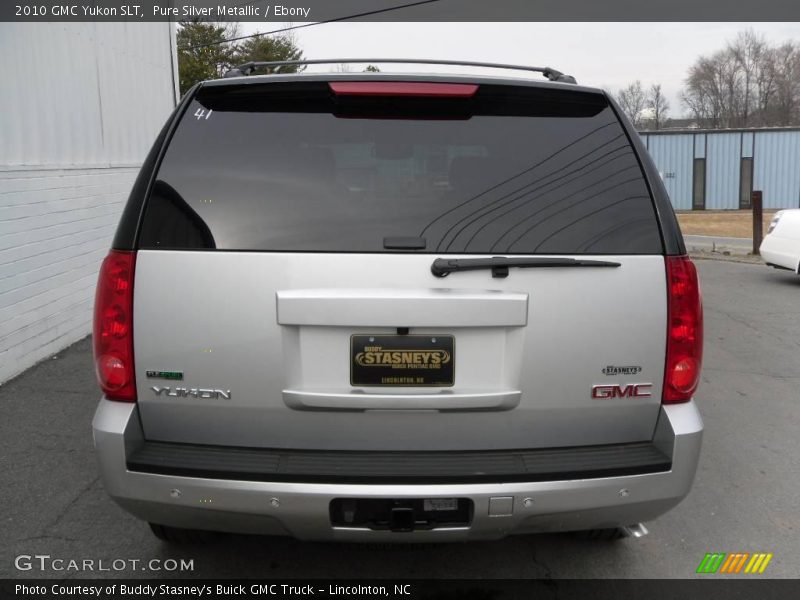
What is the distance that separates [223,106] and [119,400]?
1.09 meters

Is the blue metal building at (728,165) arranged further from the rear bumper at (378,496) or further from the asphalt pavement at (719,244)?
the rear bumper at (378,496)

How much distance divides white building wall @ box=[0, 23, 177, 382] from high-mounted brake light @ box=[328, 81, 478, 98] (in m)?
4.54

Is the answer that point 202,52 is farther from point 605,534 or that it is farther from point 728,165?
point 605,534

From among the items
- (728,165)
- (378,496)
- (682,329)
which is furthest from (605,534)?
(728,165)

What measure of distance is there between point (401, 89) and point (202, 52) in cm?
3928

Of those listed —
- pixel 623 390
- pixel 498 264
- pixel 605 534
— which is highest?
pixel 498 264

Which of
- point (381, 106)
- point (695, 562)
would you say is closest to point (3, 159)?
point (381, 106)

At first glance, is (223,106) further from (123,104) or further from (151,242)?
(123,104)

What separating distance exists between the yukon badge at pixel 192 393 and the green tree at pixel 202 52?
36.0m

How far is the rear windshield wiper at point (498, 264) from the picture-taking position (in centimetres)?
237

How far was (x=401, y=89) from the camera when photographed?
257cm

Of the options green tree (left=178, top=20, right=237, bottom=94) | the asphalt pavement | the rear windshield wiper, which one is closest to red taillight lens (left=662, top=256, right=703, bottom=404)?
the rear windshield wiper

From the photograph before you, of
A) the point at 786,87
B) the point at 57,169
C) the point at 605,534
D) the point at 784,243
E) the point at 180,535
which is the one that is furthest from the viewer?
the point at 786,87

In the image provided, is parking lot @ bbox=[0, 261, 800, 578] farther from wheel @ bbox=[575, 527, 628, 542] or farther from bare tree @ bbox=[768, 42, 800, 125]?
bare tree @ bbox=[768, 42, 800, 125]
